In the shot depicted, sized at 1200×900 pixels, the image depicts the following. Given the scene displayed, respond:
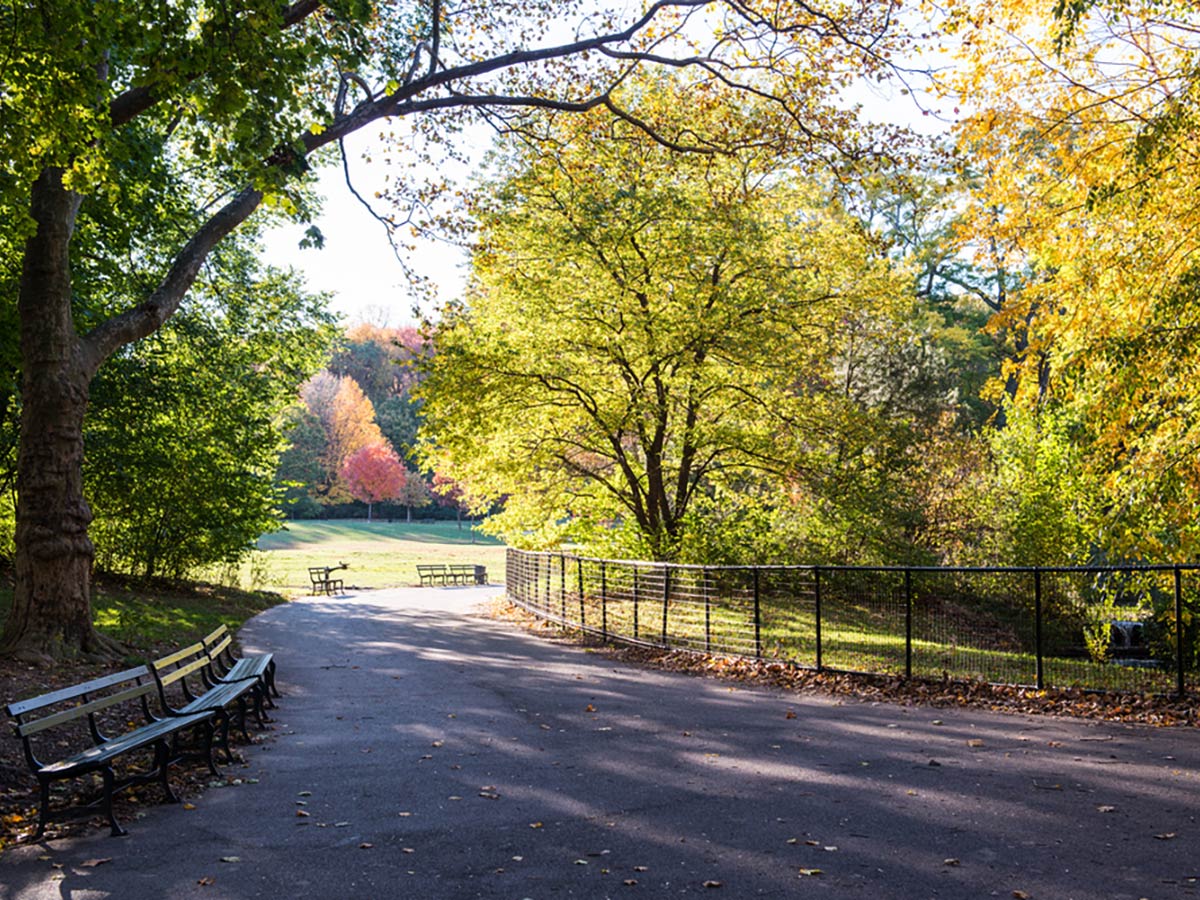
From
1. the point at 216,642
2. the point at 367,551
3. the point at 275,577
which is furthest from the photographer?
the point at 367,551

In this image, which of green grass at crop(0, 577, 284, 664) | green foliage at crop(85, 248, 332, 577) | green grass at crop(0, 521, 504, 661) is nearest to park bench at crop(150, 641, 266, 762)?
green grass at crop(0, 577, 284, 664)

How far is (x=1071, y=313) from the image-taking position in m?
12.8

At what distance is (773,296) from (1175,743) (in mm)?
13067

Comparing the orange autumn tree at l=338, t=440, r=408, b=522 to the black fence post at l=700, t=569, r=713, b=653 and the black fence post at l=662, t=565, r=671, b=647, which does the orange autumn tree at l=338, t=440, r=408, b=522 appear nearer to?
the black fence post at l=662, t=565, r=671, b=647

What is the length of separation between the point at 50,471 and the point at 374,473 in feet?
227

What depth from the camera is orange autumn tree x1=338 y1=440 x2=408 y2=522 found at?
79.4m

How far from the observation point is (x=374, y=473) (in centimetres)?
7981

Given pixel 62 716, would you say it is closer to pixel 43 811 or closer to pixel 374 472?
pixel 43 811

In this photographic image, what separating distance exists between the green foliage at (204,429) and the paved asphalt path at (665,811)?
11.9m

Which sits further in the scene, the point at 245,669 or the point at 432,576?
the point at 432,576

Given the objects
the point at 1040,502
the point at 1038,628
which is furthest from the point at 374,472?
the point at 1038,628

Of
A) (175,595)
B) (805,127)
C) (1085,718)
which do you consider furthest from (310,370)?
(1085,718)

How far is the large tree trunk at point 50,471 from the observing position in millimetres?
11539

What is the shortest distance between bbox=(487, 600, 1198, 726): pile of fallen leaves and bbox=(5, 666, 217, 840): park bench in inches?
273
